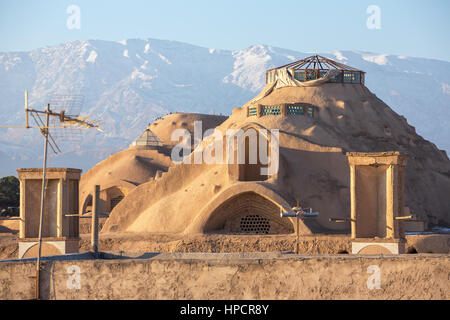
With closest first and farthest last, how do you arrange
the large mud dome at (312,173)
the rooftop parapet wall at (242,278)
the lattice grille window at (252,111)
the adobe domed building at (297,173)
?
the rooftop parapet wall at (242,278) → the adobe domed building at (297,173) → the large mud dome at (312,173) → the lattice grille window at (252,111)

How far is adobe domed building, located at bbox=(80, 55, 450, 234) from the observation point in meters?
32.1

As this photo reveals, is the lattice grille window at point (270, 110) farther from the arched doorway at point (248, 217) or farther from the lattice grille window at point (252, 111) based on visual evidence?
the arched doorway at point (248, 217)

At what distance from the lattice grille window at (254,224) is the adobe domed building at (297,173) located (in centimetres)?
4

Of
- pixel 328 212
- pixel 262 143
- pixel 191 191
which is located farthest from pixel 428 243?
pixel 191 191

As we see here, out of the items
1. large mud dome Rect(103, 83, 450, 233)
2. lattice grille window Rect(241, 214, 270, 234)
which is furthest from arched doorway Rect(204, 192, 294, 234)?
large mud dome Rect(103, 83, 450, 233)

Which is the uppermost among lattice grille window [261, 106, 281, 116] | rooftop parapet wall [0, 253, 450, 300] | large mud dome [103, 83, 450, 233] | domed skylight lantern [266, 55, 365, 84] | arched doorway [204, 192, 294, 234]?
domed skylight lantern [266, 55, 365, 84]

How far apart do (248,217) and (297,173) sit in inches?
112

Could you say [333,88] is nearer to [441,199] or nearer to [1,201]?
[441,199]

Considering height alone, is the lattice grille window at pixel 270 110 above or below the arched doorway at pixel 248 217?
above

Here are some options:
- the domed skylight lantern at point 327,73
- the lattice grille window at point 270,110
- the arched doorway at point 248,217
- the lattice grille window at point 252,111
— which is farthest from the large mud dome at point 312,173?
the arched doorway at point 248,217

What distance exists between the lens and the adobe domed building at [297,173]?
3209cm

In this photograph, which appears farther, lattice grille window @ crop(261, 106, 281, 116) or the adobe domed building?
lattice grille window @ crop(261, 106, 281, 116)

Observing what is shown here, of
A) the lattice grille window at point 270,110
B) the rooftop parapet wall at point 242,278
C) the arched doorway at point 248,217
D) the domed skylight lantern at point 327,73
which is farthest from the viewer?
the domed skylight lantern at point 327,73

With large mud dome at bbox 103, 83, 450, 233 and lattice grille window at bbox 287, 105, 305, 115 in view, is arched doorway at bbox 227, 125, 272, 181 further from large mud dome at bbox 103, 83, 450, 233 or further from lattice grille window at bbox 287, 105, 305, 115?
lattice grille window at bbox 287, 105, 305, 115
